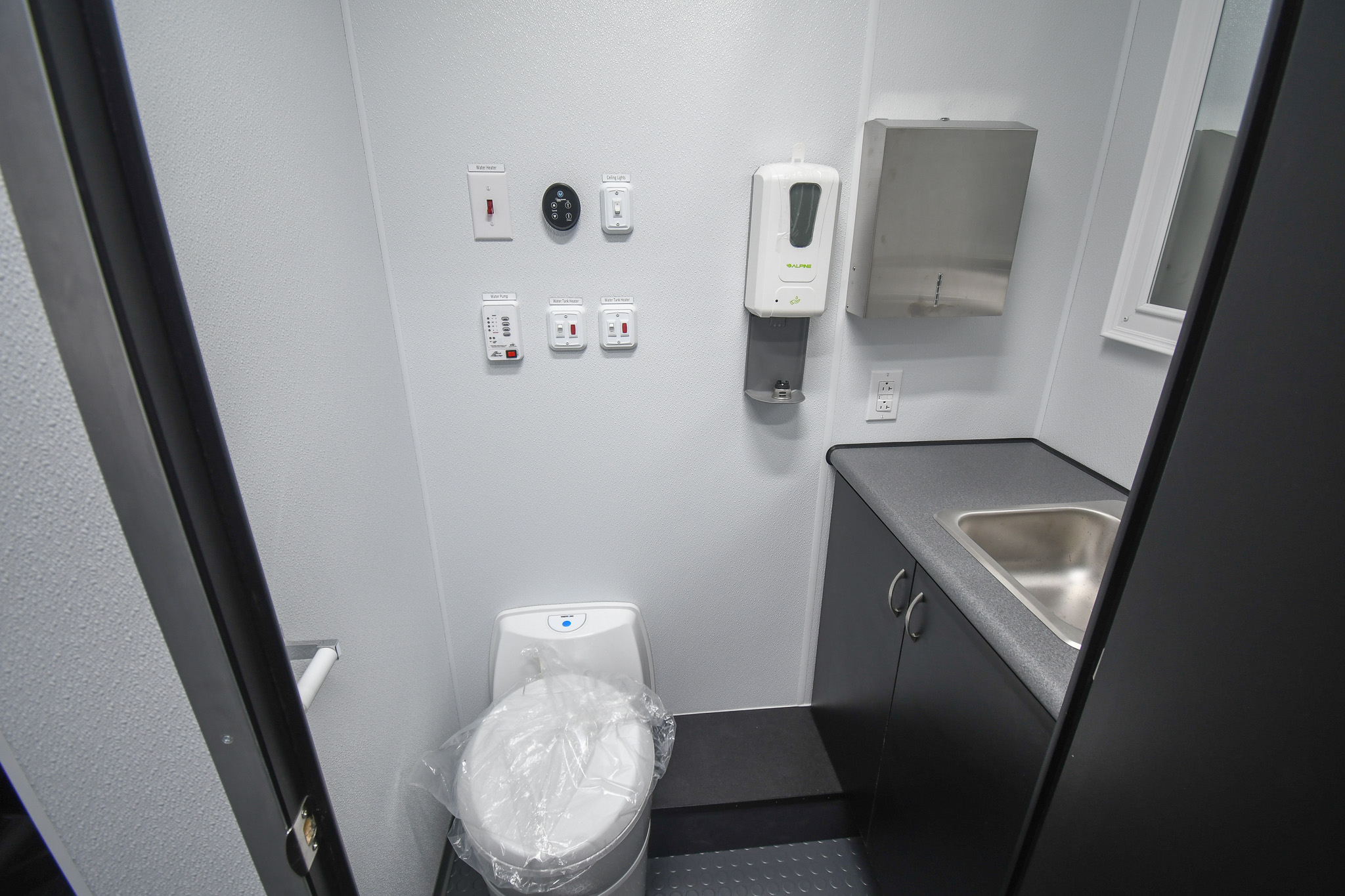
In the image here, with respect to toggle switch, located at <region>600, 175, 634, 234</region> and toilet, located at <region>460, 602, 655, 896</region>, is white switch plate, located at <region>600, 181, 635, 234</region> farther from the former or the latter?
toilet, located at <region>460, 602, 655, 896</region>

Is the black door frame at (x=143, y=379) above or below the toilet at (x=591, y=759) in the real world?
above

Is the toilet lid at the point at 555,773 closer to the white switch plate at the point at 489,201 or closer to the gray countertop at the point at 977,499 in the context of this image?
the gray countertop at the point at 977,499

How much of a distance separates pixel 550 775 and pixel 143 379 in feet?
3.54

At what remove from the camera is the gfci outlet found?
144 cm

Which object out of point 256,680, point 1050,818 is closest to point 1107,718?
point 1050,818

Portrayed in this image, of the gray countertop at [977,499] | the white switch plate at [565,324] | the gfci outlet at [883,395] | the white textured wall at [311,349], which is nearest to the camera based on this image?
the white textured wall at [311,349]

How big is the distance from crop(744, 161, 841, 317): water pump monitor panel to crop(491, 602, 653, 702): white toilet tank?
833 millimetres

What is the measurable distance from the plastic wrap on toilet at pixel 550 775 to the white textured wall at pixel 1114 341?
46.4 inches

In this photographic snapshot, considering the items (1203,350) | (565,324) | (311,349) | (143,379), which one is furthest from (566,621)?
(1203,350)

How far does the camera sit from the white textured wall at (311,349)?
2.05 feet

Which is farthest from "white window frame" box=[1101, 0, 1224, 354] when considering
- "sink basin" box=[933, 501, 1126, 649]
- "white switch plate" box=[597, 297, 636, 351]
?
"white switch plate" box=[597, 297, 636, 351]

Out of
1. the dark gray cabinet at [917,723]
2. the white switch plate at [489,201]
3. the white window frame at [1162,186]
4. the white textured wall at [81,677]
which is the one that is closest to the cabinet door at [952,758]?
the dark gray cabinet at [917,723]

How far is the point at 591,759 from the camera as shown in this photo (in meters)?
1.20

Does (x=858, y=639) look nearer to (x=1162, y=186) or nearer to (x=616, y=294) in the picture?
(x=616, y=294)
